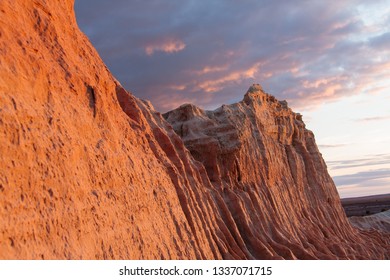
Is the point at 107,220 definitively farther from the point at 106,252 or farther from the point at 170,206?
the point at 170,206

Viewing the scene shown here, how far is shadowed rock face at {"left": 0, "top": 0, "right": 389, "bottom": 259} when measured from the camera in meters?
8.39

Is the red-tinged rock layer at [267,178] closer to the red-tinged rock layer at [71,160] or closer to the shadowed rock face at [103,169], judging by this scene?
the shadowed rock face at [103,169]

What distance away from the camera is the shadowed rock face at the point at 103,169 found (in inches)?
330

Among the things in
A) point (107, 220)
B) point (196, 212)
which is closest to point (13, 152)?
point (107, 220)

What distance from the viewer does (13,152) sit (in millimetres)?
8148

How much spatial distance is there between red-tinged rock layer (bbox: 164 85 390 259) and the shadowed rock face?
0.30 ft

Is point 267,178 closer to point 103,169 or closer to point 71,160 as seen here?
point 103,169

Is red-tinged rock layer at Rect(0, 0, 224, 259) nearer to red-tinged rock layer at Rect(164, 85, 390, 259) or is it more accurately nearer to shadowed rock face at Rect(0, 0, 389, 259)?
shadowed rock face at Rect(0, 0, 389, 259)

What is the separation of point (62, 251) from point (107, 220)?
200cm

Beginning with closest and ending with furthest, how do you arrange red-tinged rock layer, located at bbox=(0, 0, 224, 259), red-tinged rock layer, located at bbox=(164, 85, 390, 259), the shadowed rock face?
red-tinged rock layer, located at bbox=(0, 0, 224, 259), the shadowed rock face, red-tinged rock layer, located at bbox=(164, 85, 390, 259)

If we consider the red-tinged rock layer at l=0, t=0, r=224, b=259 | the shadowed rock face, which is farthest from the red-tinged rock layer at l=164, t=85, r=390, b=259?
the red-tinged rock layer at l=0, t=0, r=224, b=259

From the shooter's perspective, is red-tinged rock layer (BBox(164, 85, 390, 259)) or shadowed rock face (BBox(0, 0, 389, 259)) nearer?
shadowed rock face (BBox(0, 0, 389, 259))

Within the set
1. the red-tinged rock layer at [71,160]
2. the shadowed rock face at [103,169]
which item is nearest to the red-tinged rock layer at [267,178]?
the shadowed rock face at [103,169]

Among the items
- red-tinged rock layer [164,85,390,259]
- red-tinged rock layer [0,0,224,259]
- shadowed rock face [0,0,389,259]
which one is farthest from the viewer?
red-tinged rock layer [164,85,390,259]
